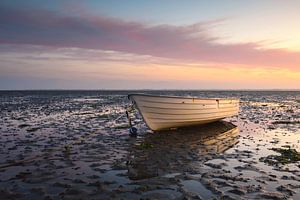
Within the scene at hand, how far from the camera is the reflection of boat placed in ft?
58.5

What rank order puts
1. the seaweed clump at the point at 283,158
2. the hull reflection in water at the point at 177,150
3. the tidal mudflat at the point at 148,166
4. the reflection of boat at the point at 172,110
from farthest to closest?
the reflection of boat at the point at 172,110, the seaweed clump at the point at 283,158, the hull reflection in water at the point at 177,150, the tidal mudflat at the point at 148,166

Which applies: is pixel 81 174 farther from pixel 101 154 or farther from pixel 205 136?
pixel 205 136

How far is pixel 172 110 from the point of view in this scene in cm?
1862

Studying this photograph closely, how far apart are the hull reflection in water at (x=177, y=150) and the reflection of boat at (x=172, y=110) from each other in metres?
0.63

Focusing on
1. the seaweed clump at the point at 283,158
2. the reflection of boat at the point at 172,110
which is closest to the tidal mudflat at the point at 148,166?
the seaweed clump at the point at 283,158

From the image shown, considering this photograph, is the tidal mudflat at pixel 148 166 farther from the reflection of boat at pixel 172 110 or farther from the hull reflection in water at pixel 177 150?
the reflection of boat at pixel 172 110

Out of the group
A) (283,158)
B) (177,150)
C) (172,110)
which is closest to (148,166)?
(177,150)

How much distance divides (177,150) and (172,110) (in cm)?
502

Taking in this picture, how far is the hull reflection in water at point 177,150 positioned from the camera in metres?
10.6

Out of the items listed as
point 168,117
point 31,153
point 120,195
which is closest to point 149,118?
point 168,117

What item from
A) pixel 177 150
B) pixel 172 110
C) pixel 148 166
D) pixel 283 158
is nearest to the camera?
pixel 148 166

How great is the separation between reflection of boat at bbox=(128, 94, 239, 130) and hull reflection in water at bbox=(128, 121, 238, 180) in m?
0.63

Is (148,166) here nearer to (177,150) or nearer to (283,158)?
(177,150)

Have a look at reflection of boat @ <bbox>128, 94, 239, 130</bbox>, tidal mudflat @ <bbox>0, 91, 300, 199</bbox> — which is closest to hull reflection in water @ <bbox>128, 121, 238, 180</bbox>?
tidal mudflat @ <bbox>0, 91, 300, 199</bbox>
